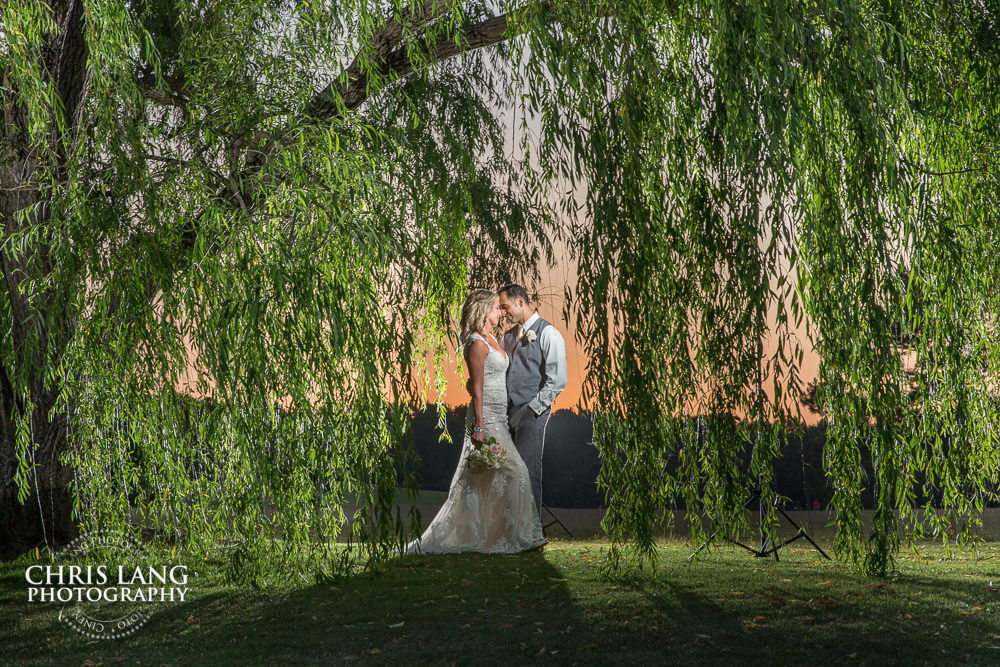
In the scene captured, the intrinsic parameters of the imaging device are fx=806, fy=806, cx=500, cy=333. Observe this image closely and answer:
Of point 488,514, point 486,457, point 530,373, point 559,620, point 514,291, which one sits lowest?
point 559,620

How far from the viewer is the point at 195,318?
2.80 meters

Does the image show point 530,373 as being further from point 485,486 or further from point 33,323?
point 33,323

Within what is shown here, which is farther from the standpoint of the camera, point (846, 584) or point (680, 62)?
point (846, 584)

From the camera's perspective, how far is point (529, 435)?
193 inches

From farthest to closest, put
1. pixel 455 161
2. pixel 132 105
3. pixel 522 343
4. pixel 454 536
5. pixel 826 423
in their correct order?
pixel 522 343, pixel 454 536, pixel 455 161, pixel 826 423, pixel 132 105

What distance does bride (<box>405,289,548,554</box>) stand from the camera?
4.52 m

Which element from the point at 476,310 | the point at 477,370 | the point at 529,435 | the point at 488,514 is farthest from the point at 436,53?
the point at 488,514

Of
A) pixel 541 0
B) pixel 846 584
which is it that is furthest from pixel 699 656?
pixel 541 0

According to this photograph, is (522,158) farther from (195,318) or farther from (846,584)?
(846,584)

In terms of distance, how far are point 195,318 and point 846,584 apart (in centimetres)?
297

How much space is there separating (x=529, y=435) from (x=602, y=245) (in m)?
2.28

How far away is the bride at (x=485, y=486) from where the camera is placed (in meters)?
4.52
